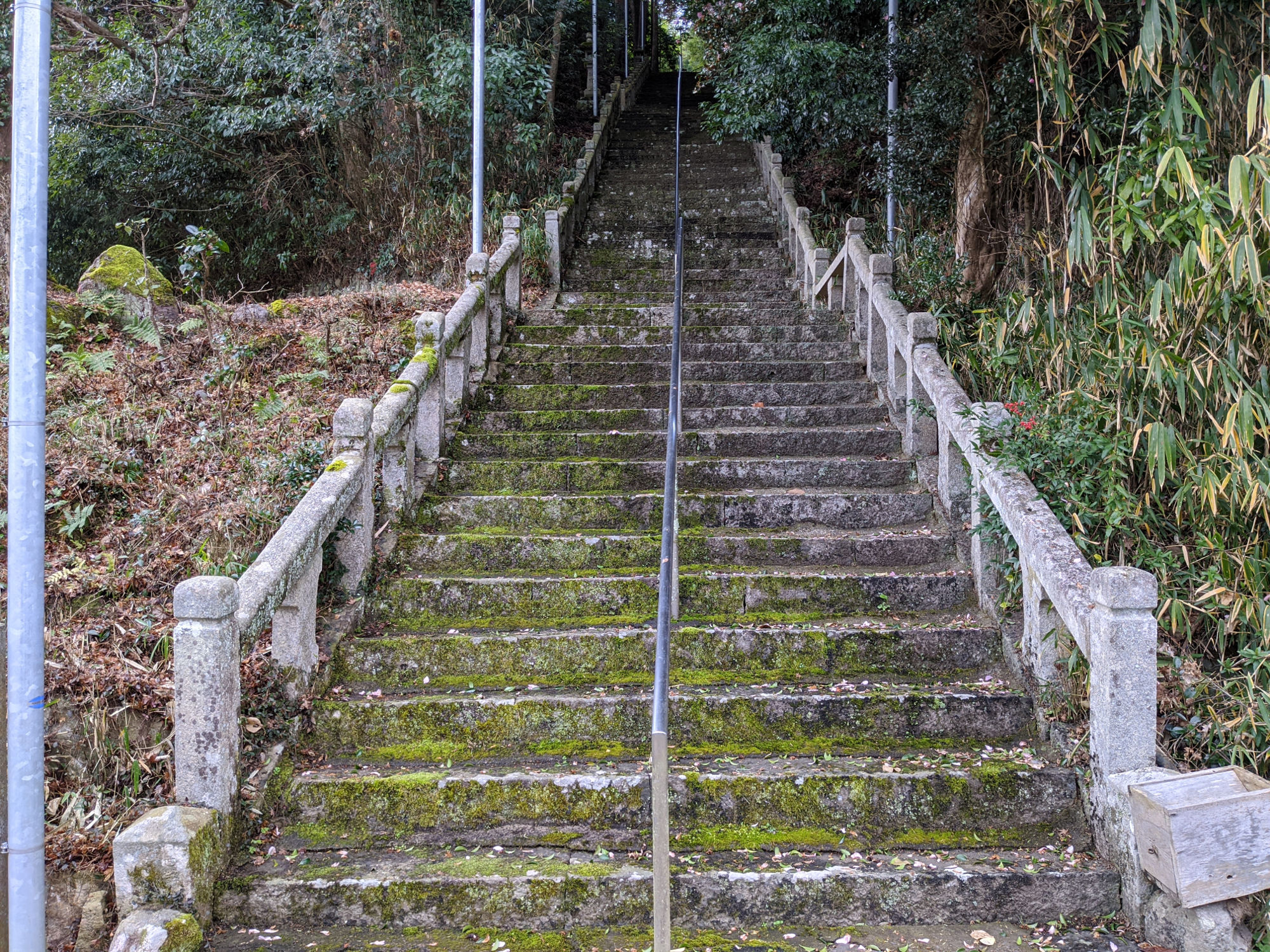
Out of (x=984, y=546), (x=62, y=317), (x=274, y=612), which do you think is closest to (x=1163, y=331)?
(x=984, y=546)

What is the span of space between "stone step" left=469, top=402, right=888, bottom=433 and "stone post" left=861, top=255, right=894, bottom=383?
0.47 meters

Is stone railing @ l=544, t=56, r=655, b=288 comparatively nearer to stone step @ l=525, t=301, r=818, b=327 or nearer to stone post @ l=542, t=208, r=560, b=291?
stone post @ l=542, t=208, r=560, b=291

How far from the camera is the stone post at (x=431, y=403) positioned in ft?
18.0

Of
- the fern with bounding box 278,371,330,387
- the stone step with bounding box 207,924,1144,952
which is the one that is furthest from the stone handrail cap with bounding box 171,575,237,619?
the fern with bounding box 278,371,330,387

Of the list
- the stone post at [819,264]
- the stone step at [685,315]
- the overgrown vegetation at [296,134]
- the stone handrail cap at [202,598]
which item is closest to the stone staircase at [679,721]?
the stone handrail cap at [202,598]

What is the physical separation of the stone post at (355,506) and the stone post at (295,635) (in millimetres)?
575

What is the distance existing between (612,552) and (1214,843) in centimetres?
294

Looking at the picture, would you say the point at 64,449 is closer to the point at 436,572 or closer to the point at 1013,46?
the point at 436,572

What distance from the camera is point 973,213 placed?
7145 mm

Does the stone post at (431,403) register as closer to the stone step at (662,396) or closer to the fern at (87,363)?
the stone step at (662,396)

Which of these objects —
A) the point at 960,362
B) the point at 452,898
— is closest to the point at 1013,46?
the point at 960,362

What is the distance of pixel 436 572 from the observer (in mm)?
4855

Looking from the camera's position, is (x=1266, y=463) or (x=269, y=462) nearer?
(x=1266, y=463)

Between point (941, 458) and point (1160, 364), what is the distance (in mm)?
1395
